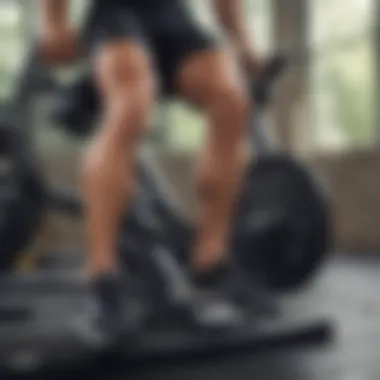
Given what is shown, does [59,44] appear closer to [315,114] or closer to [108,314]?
[108,314]

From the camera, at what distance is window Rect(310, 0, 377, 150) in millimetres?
3979

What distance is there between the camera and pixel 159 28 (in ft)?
4.80

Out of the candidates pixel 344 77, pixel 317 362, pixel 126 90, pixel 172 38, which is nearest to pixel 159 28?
pixel 172 38

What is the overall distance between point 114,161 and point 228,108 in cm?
21

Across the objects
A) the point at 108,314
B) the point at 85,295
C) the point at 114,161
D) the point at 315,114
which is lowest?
the point at 108,314

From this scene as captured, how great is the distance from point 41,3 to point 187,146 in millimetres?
2452

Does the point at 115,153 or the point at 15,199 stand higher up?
the point at 15,199

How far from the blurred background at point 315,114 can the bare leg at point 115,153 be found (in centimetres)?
233

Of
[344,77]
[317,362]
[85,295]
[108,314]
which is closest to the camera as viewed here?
[317,362]

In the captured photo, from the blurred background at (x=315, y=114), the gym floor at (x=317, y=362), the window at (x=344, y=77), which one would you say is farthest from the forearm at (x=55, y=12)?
the window at (x=344, y=77)

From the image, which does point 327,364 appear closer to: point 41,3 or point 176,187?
point 41,3

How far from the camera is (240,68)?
1.57 m

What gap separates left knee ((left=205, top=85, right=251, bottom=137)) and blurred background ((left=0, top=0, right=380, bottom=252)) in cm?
228

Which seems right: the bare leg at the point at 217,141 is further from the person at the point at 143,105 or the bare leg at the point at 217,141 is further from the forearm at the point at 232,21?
the forearm at the point at 232,21
